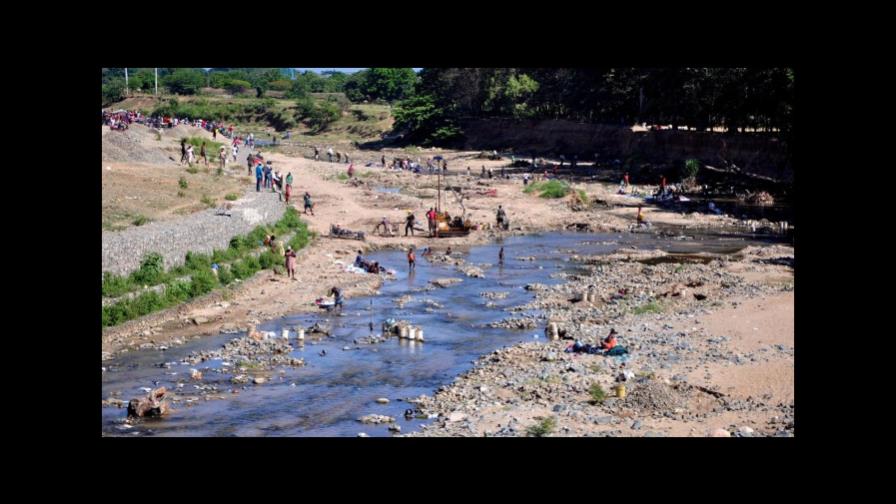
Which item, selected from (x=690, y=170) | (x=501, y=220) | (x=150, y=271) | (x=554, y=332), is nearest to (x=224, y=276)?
(x=150, y=271)

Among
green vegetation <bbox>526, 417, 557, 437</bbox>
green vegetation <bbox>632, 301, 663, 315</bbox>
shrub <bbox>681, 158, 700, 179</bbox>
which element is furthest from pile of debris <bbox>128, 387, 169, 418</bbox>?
shrub <bbox>681, 158, 700, 179</bbox>

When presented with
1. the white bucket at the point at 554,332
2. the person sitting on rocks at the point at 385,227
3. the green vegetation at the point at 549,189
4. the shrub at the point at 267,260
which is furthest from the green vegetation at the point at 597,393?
the green vegetation at the point at 549,189

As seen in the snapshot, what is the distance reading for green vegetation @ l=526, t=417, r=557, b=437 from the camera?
14375mm

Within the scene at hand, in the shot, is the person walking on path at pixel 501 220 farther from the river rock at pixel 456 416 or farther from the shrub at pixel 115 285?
the river rock at pixel 456 416

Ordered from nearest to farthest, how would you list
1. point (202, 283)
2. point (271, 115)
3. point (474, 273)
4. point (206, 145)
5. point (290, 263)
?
point (202, 283) < point (290, 263) < point (474, 273) < point (206, 145) < point (271, 115)

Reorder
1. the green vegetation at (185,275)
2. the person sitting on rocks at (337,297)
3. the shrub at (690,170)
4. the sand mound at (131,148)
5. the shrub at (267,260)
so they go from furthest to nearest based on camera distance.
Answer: the shrub at (690,170), the sand mound at (131,148), the shrub at (267,260), the person sitting on rocks at (337,297), the green vegetation at (185,275)

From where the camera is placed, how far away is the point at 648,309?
2311 cm

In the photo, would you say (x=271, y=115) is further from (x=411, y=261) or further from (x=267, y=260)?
(x=267, y=260)

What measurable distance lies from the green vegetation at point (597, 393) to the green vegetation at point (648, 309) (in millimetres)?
6621

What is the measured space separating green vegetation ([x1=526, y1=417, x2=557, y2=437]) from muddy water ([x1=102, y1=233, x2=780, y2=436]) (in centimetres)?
186

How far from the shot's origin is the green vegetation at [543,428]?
566 inches

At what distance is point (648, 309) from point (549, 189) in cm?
2409
